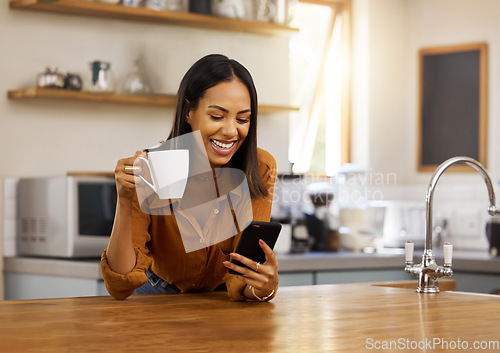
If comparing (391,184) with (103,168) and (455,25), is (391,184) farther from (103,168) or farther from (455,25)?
(103,168)

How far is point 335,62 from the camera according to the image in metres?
4.58

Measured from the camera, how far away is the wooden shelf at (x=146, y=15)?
327 cm

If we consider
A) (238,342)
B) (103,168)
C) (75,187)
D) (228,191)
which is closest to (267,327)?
(238,342)

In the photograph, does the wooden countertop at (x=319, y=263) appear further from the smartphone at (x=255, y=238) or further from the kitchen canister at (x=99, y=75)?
the smartphone at (x=255, y=238)

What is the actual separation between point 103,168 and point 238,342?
231cm

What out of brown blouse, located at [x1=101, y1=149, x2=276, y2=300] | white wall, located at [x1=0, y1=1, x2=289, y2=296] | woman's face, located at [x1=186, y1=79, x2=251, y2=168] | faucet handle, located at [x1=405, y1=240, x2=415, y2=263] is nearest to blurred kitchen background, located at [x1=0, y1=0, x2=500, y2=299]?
white wall, located at [x1=0, y1=1, x2=289, y2=296]

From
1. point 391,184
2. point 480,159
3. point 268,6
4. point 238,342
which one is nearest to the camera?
point 238,342

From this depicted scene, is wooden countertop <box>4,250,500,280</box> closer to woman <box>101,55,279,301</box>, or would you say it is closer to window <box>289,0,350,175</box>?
window <box>289,0,350,175</box>

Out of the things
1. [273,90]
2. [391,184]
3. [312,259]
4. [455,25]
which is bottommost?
[312,259]

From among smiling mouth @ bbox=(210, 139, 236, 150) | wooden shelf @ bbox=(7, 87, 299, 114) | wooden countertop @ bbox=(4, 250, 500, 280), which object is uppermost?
wooden shelf @ bbox=(7, 87, 299, 114)

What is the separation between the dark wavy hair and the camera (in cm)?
195

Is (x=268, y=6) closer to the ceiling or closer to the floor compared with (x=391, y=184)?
closer to the ceiling

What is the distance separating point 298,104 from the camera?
449 centimetres

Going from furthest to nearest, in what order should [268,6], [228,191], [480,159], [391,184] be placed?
1. [391,184]
2. [480,159]
3. [268,6]
4. [228,191]
